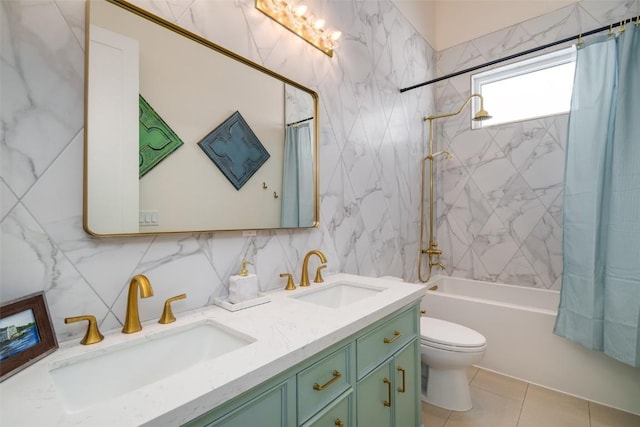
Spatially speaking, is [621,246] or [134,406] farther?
[621,246]

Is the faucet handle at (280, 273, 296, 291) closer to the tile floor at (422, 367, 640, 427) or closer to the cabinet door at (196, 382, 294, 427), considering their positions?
the cabinet door at (196, 382, 294, 427)

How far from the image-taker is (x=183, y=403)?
1.87ft

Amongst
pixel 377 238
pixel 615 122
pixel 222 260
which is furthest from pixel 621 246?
pixel 222 260

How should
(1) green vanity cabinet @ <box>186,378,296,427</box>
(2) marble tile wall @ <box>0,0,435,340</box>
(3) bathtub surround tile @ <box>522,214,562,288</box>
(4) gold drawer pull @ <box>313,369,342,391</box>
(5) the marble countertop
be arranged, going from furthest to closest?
(3) bathtub surround tile @ <box>522,214,562,288</box>
(4) gold drawer pull @ <box>313,369,342,391</box>
(2) marble tile wall @ <box>0,0,435,340</box>
(1) green vanity cabinet @ <box>186,378,296,427</box>
(5) the marble countertop

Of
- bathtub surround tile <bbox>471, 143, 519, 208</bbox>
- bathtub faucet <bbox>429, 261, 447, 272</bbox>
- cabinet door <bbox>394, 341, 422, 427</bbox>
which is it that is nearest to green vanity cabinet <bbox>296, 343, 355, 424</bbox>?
cabinet door <bbox>394, 341, 422, 427</bbox>

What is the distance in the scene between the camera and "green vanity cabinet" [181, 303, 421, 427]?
74 cm

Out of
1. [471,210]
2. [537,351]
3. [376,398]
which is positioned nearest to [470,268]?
[471,210]

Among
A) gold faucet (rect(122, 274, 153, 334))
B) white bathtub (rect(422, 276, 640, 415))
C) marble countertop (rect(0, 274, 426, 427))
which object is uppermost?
gold faucet (rect(122, 274, 153, 334))

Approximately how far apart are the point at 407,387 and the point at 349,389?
1.82 feet

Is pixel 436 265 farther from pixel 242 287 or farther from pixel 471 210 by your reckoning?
pixel 242 287

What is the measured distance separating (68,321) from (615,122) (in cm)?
291

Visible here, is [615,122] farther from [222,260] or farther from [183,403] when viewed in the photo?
[183,403]

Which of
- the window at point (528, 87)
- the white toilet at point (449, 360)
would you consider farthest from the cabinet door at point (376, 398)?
the window at point (528, 87)

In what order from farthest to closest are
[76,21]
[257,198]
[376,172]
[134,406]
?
[376,172], [257,198], [76,21], [134,406]
